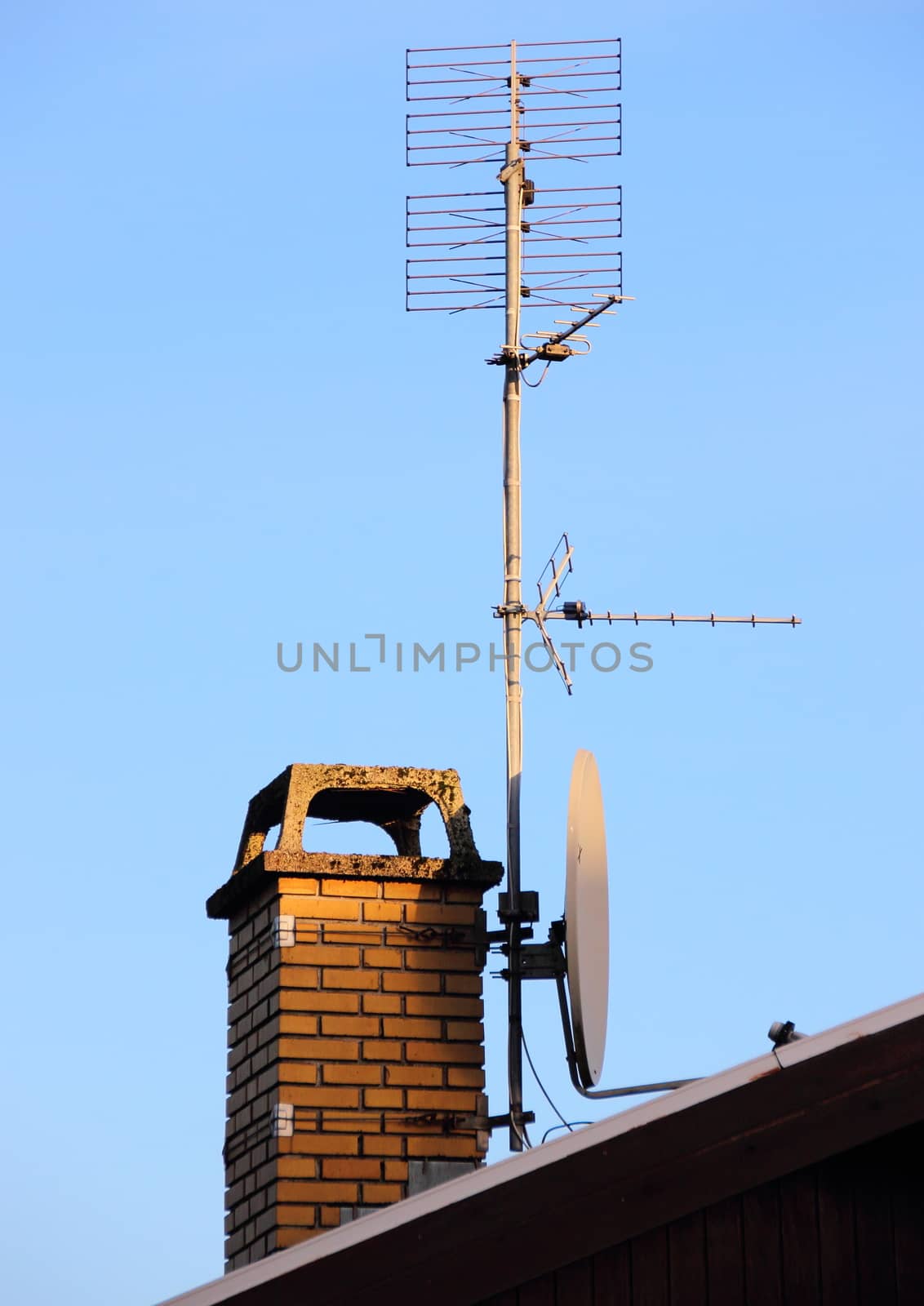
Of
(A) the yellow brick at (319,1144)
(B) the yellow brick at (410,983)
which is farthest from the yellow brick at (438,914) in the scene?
(A) the yellow brick at (319,1144)

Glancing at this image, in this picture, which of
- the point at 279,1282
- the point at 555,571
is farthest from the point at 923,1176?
the point at 555,571

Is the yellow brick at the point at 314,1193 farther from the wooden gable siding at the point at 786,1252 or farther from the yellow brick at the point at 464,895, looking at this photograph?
the wooden gable siding at the point at 786,1252

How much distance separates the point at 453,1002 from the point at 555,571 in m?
2.49

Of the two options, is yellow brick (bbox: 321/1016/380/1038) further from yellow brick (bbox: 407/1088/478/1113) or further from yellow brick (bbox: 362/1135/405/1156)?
yellow brick (bbox: 362/1135/405/1156)

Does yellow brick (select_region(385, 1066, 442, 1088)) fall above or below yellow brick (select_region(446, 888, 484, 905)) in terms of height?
below

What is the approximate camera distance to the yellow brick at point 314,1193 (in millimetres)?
8602

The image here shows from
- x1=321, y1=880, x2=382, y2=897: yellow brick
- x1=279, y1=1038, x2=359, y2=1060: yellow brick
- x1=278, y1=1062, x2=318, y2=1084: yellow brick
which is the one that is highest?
x1=321, y1=880, x2=382, y2=897: yellow brick

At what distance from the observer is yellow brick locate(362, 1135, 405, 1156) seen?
8727 millimetres

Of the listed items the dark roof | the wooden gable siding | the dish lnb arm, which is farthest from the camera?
the dish lnb arm

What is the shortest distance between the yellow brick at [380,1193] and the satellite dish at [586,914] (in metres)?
0.94

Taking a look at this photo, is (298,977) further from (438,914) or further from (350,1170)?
(350,1170)

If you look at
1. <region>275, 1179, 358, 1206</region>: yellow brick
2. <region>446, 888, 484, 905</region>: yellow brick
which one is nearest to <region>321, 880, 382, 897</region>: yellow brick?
<region>446, 888, 484, 905</region>: yellow brick

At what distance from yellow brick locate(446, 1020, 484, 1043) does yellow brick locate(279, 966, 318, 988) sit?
644mm

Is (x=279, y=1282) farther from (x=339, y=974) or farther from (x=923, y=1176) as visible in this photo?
(x=339, y=974)
